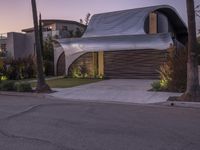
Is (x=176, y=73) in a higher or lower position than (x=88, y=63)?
lower

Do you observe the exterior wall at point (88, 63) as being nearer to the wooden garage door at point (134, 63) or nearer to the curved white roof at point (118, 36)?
the curved white roof at point (118, 36)

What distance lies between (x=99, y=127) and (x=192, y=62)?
580 cm

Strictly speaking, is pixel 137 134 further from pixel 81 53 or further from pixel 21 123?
pixel 81 53

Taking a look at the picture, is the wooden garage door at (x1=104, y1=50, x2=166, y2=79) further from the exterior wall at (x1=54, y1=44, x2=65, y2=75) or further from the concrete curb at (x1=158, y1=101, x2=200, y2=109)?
the concrete curb at (x1=158, y1=101, x2=200, y2=109)

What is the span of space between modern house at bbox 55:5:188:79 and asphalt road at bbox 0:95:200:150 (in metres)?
11.3

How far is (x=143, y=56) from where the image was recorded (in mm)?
23203

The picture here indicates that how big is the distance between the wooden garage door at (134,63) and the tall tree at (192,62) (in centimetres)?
1011

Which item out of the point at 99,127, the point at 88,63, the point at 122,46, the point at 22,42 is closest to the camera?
the point at 99,127

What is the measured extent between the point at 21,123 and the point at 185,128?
428 cm

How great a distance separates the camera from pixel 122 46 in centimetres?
2322

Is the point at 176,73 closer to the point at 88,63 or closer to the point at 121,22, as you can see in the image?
the point at 88,63

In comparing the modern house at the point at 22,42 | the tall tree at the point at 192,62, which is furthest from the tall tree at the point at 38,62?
the modern house at the point at 22,42

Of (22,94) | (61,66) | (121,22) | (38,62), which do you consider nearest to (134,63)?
(121,22)

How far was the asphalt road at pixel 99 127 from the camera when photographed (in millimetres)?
6484
